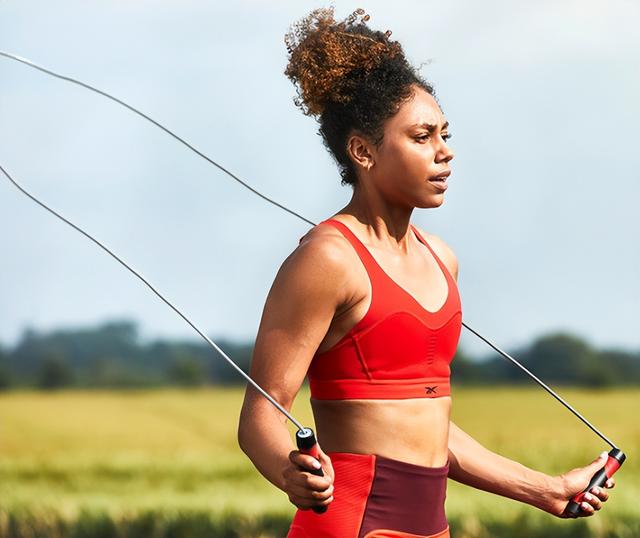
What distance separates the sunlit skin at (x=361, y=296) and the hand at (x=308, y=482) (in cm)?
9

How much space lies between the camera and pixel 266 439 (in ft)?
11.8

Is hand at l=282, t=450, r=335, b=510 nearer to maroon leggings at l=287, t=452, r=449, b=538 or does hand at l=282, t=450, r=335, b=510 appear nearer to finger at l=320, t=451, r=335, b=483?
finger at l=320, t=451, r=335, b=483

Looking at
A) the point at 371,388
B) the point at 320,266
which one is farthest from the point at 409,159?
the point at 371,388

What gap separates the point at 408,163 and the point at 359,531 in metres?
1.07

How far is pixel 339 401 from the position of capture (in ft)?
12.4

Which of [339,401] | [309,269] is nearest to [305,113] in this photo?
[309,269]

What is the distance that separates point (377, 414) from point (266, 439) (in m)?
0.36

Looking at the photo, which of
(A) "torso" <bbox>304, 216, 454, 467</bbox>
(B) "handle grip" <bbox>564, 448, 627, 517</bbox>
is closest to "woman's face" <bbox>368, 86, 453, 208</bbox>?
(A) "torso" <bbox>304, 216, 454, 467</bbox>

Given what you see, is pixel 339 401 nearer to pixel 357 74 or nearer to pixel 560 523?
pixel 357 74

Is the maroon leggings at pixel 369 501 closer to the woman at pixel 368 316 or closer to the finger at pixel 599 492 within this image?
the woman at pixel 368 316

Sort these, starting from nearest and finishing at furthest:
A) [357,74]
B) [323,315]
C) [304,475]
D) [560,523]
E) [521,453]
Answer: [304,475] → [323,315] → [357,74] → [560,523] → [521,453]

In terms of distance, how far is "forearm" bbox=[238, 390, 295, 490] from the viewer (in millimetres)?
3484

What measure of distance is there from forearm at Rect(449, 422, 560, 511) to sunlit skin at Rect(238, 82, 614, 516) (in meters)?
0.24

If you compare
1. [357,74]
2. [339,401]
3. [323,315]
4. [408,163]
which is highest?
[357,74]
